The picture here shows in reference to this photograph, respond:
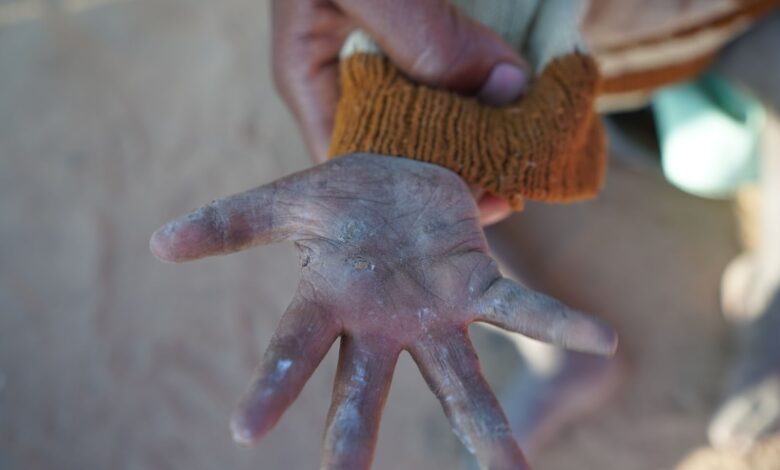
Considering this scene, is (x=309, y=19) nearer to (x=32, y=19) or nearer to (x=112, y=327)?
(x=112, y=327)

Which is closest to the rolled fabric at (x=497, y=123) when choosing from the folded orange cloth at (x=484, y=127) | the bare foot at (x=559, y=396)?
the folded orange cloth at (x=484, y=127)

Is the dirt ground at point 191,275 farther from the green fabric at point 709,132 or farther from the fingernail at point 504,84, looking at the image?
the fingernail at point 504,84

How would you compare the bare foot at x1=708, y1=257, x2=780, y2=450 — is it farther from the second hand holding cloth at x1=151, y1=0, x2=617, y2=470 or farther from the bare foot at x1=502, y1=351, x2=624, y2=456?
the second hand holding cloth at x1=151, y1=0, x2=617, y2=470

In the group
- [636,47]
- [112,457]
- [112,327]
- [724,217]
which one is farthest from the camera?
[724,217]

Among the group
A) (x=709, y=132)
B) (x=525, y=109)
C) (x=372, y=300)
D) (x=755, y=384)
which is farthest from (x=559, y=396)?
(x=372, y=300)

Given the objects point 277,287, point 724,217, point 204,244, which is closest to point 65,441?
point 277,287

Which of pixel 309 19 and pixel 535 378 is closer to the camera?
pixel 309 19
